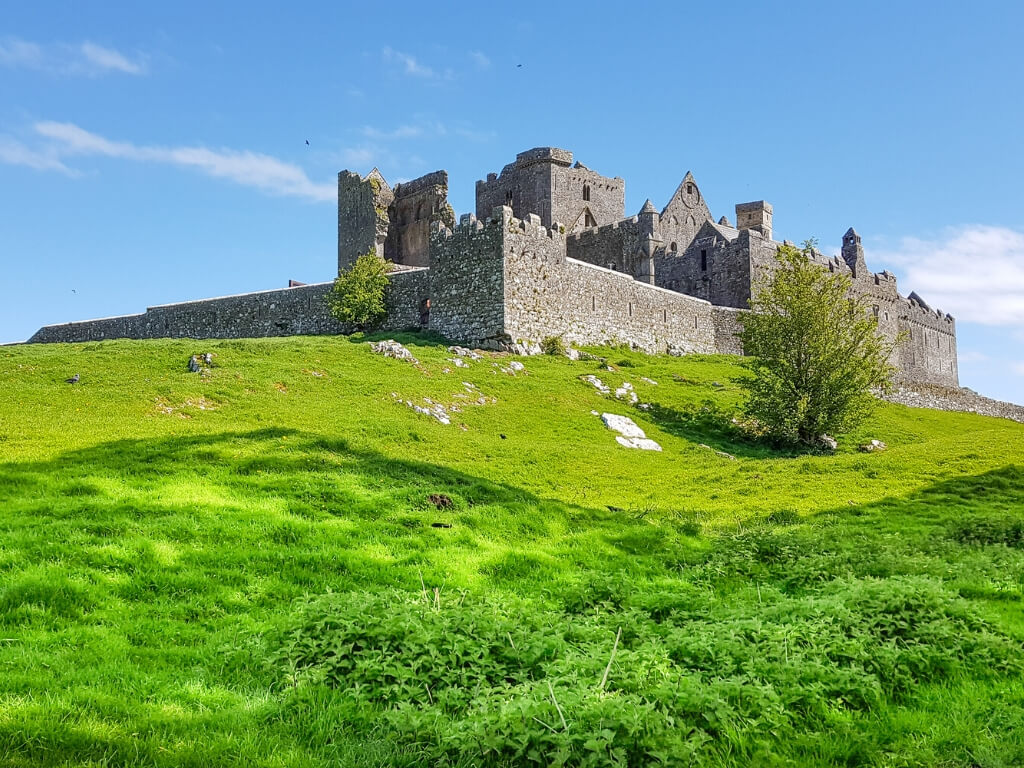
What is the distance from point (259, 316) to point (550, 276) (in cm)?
2183

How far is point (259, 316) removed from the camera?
5162cm

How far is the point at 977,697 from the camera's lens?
7.80 m

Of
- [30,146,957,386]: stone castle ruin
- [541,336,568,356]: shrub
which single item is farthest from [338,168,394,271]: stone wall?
[541,336,568,356]: shrub

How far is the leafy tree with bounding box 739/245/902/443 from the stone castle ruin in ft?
24.5

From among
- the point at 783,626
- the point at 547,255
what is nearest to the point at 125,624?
the point at 783,626

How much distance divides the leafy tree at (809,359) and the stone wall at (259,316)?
19.9 m

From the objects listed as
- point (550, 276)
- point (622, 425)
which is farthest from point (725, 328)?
point (622, 425)

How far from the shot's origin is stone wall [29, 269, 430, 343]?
45781 millimetres

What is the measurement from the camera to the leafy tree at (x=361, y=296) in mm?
45344

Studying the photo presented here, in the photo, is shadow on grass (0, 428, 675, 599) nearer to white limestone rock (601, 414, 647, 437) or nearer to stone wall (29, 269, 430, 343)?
white limestone rock (601, 414, 647, 437)

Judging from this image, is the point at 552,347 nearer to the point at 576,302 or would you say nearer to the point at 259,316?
the point at 576,302

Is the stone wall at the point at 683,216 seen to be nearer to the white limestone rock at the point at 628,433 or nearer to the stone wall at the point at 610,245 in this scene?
the stone wall at the point at 610,245

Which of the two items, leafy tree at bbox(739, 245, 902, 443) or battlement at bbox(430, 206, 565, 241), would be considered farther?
battlement at bbox(430, 206, 565, 241)

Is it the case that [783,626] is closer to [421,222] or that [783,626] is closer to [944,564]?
[944,564]
